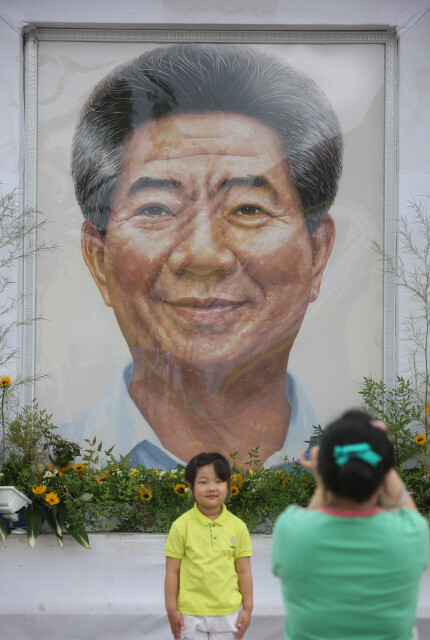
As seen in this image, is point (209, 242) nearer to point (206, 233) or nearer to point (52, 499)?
point (206, 233)

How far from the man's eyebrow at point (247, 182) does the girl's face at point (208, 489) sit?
7.83 ft

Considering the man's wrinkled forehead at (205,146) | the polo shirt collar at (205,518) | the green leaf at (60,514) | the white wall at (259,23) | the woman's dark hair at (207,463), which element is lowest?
the green leaf at (60,514)

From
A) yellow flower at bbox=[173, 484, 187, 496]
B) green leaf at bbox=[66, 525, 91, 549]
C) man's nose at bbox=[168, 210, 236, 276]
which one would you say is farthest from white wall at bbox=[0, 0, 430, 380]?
green leaf at bbox=[66, 525, 91, 549]

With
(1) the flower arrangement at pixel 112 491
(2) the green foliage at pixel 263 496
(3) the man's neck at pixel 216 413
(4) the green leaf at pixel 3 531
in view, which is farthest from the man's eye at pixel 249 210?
(4) the green leaf at pixel 3 531

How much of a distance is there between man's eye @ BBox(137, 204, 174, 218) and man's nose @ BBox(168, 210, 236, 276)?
0.48 feet

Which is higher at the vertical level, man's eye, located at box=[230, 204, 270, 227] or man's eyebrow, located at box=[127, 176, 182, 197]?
man's eyebrow, located at box=[127, 176, 182, 197]

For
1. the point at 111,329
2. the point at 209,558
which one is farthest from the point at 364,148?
the point at 209,558

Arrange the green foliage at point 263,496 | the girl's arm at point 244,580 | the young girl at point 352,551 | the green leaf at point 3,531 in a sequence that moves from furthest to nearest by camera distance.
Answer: the green foliage at point 263,496, the green leaf at point 3,531, the girl's arm at point 244,580, the young girl at point 352,551

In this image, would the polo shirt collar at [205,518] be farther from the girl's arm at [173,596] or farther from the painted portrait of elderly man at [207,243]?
the painted portrait of elderly man at [207,243]

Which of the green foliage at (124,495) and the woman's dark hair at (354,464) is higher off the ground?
the woman's dark hair at (354,464)

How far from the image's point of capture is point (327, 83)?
5.16 metres

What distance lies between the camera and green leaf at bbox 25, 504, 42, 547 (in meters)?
4.36

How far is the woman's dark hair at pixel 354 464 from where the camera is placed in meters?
1.83

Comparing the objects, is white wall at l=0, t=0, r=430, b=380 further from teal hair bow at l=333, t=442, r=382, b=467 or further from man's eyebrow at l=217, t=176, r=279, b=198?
teal hair bow at l=333, t=442, r=382, b=467
